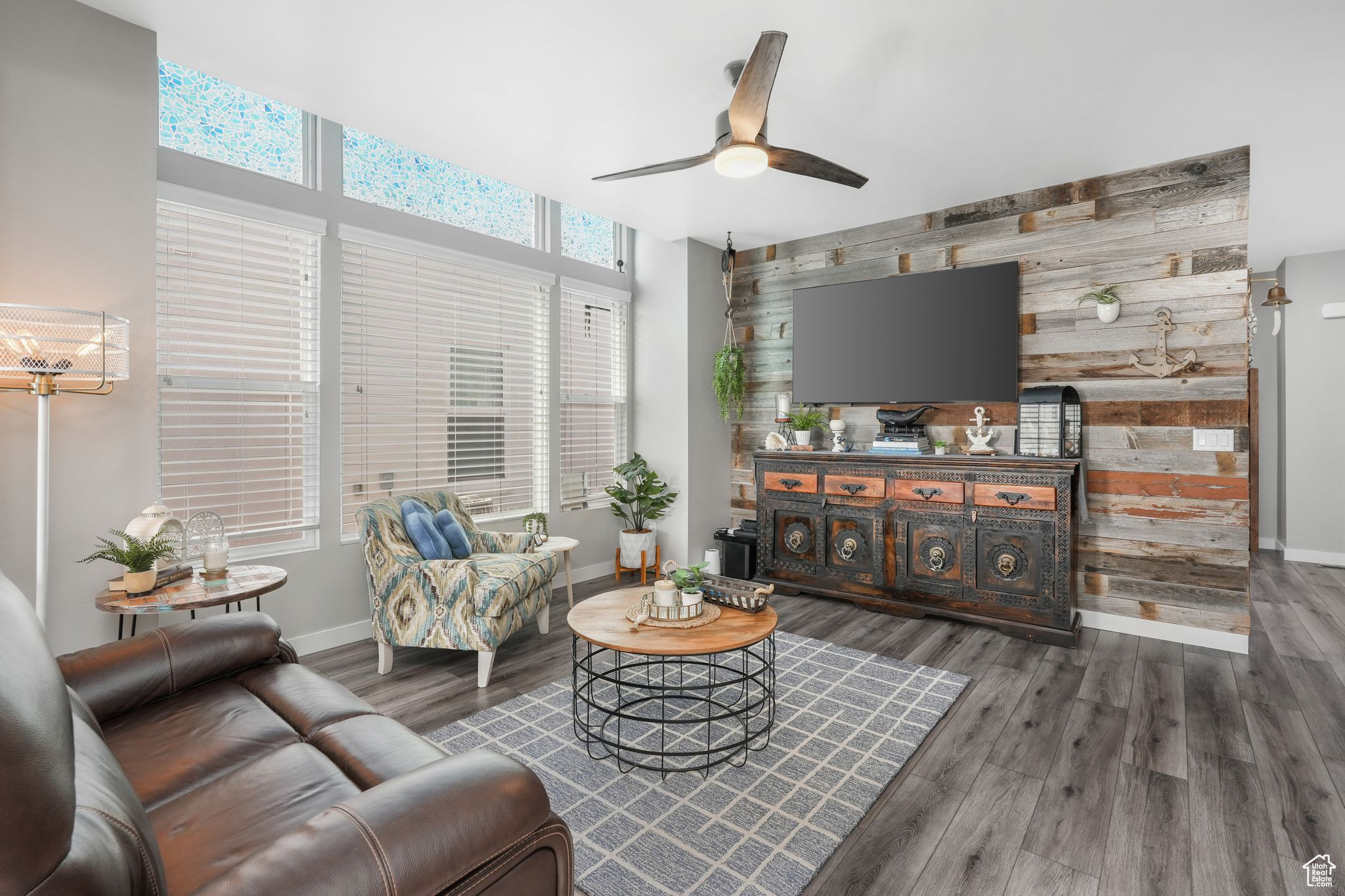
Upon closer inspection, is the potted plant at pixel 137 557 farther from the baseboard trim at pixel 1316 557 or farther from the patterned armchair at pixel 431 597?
the baseboard trim at pixel 1316 557

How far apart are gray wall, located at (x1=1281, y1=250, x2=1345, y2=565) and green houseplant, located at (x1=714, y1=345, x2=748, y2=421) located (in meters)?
4.86

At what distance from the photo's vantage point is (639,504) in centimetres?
505

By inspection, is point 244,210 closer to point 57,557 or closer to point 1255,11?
point 57,557

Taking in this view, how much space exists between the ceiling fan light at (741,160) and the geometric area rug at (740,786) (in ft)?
7.53

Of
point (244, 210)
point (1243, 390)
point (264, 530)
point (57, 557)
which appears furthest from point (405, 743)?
point (1243, 390)

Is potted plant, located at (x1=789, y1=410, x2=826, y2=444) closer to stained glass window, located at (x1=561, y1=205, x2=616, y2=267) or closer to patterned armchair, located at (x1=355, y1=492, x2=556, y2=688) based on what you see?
stained glass window, located at (x1=561, y1=205, x2=616, y2=267)

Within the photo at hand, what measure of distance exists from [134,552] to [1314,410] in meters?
8.11

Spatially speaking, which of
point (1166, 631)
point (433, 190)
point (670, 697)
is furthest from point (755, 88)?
point (1166, 631)

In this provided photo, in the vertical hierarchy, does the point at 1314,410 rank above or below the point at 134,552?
above

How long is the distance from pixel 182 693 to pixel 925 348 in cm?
426

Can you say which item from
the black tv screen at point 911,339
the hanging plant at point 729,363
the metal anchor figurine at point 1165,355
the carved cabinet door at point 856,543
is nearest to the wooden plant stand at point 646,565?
the hanging plant at point 729,363

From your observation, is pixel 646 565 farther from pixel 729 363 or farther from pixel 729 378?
pixel 729 363

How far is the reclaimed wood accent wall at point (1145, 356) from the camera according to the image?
3377 millimetres

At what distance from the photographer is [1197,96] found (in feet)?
9.27
